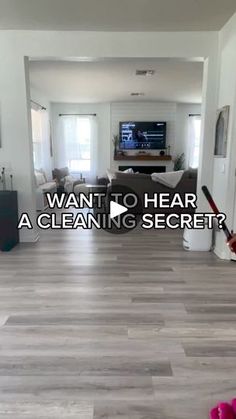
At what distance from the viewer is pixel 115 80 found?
554 cm

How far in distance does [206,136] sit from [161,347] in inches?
→ 103

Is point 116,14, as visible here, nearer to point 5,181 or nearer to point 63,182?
point 5,181

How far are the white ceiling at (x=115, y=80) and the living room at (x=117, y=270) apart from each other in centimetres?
6

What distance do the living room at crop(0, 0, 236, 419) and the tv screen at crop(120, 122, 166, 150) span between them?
2.24m

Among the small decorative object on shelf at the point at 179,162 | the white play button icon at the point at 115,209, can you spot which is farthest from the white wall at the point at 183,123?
the white play button icon at the point at 115,209

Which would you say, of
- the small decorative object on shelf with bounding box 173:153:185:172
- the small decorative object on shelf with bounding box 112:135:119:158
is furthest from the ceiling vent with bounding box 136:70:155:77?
the small decorative object on shelf with bounding box 173:153:185:172

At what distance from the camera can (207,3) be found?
2770mm

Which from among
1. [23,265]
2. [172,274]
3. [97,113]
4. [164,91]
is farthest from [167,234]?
[97,113]

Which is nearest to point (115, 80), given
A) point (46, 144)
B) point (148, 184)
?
point (148, 184)

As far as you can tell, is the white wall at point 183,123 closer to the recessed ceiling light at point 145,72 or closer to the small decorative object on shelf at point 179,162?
the small decorative object on shelf at point 179,162

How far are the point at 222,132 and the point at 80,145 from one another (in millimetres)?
5605

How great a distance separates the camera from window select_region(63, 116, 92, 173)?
8234 millimetres

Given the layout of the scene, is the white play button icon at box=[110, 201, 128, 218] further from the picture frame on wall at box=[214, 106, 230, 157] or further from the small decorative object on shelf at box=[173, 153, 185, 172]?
the small decorative object on shelf at box=[173, 153, 185, 172]

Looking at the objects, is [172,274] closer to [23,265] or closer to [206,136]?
[23,265]
